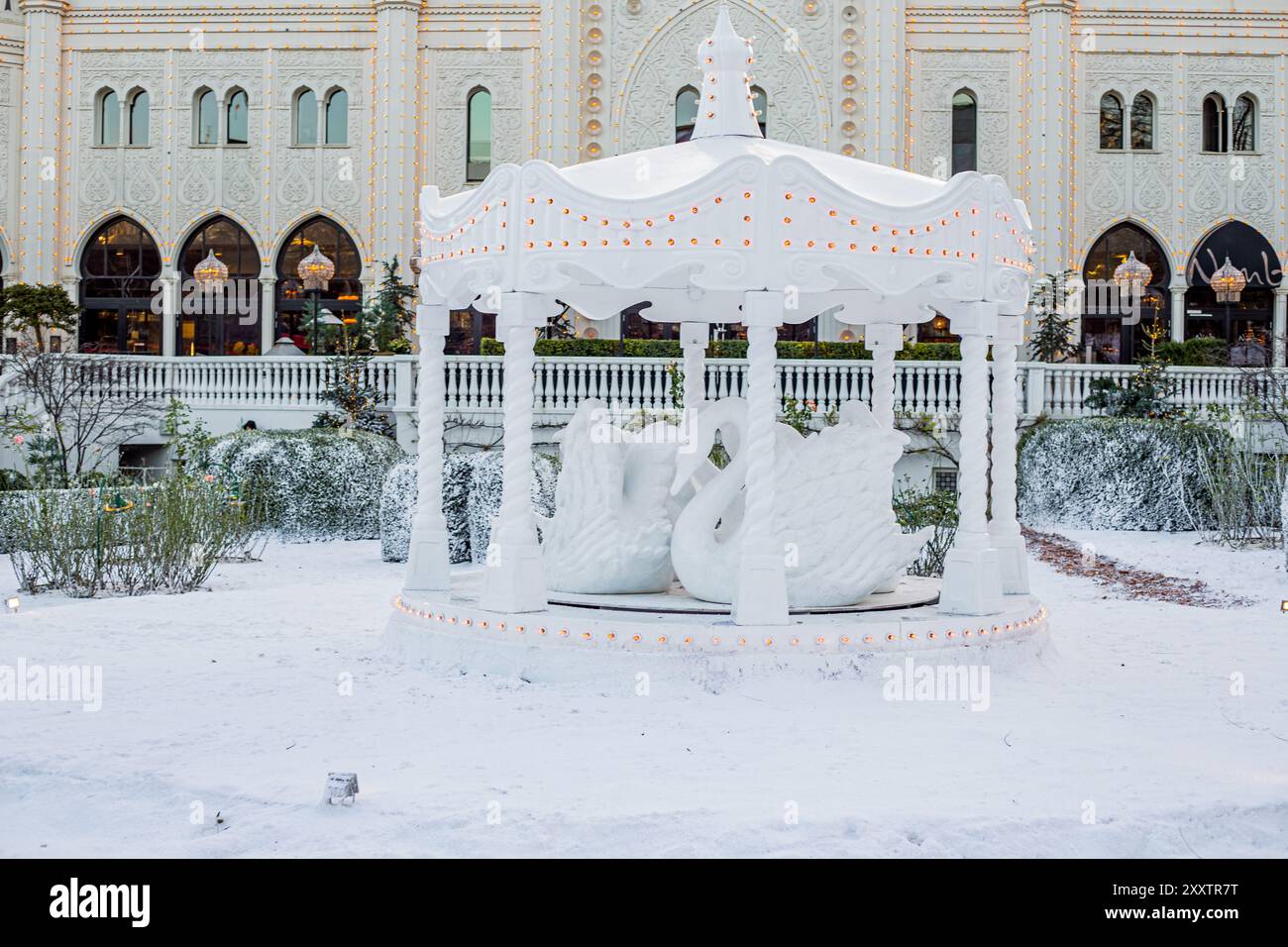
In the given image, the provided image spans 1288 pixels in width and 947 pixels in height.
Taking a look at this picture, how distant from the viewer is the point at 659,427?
908 cm

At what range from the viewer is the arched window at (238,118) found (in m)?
30.4

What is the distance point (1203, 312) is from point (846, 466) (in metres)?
24.1

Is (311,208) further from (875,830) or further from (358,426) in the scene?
(875,830)

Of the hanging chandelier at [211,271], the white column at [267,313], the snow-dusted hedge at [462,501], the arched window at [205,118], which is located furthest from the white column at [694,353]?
the arched window at [205,118]

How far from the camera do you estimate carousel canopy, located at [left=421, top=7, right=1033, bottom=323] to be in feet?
26.1

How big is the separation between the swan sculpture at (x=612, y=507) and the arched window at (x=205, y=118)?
24026 mm

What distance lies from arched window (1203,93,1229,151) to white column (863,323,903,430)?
2179cm

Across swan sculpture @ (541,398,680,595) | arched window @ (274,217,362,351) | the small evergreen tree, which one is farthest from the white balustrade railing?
swan sculpture @ (541,398,680,595)

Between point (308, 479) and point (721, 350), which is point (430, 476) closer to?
point (308, 479)

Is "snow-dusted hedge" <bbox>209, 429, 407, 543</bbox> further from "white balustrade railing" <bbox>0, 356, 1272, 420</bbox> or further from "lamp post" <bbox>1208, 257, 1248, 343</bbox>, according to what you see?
"lamp post" <bbox>1208, 257, 1248, 343</bbox>

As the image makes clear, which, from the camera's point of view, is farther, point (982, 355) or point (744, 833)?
point (982, 355)

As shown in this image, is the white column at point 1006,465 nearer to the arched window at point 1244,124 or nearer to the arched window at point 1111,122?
the arched window at point 1111,122

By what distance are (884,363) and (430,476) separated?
11.9 ft
